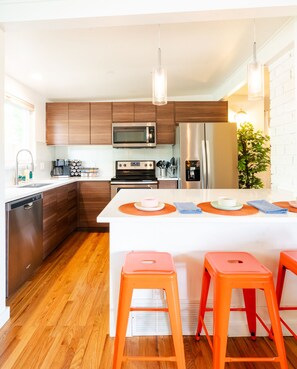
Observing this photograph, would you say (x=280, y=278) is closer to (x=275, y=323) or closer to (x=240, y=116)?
(x=275, y=323)

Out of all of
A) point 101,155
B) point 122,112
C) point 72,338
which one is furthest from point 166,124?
point 72,338

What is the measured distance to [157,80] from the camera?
189 centimetres

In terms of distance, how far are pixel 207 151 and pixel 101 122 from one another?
72.0 inches

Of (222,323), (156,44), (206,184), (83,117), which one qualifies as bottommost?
(222,323)

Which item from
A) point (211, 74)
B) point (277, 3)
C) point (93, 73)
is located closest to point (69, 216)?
point (93, 73)

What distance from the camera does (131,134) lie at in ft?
13.8

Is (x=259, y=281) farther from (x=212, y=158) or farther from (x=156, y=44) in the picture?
(x=212, y=158)

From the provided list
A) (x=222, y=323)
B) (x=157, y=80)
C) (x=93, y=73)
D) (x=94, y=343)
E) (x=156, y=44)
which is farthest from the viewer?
(x=93, y=73)

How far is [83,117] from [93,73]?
43.0 inches

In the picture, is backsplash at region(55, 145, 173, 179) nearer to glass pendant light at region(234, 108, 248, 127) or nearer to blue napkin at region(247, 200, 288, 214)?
glass pendant light at region(234, 108, 248, 127)

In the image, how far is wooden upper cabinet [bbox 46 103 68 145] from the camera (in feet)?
14.2

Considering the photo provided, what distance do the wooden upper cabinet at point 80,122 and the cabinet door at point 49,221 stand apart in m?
1.44

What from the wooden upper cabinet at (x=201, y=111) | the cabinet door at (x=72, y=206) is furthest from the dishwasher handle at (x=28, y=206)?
the wooden upper cabinet at (x=201, y=111)

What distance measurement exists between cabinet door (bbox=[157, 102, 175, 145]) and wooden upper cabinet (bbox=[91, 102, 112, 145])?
82 cm
